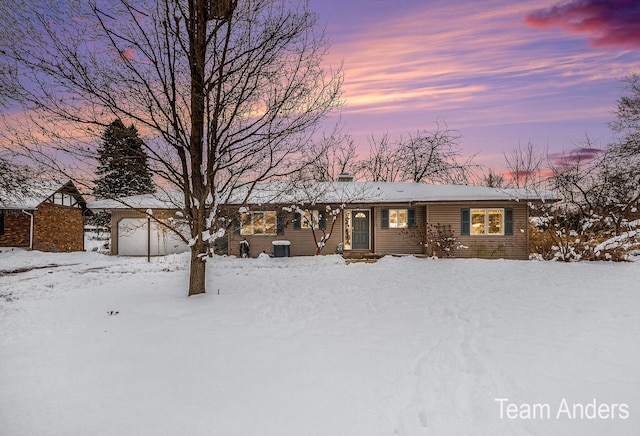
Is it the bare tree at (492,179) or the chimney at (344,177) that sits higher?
the bare tree at (492,179)

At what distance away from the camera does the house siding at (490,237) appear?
1695 cm

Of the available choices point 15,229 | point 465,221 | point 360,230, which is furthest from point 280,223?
point 15,229

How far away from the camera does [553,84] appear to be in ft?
41.1

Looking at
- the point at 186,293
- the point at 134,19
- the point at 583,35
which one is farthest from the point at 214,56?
the point at 583,35

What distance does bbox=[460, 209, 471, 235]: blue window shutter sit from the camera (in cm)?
1731

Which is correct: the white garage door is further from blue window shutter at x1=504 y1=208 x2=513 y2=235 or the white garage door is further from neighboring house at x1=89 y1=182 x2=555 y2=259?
blue window shutter at x1=504 y1=208 x2=513 y2=235

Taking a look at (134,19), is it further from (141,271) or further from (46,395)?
(141,271)

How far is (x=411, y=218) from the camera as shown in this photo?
59.6 feet

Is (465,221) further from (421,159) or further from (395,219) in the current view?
(421,159)

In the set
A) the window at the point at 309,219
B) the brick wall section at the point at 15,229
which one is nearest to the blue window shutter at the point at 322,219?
the window at the point at 309,219

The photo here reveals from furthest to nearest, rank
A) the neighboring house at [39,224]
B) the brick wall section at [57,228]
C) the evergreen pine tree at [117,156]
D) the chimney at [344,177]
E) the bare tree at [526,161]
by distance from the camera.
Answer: the chimney at [344,177], the brick wall section at [57,228], the neighboring house at [39,224], the bare tree at [526,161], the evergreen pine tree at [117,156]

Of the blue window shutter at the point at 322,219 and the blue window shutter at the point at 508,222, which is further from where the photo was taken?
the blue window shutter at the point at 322,219

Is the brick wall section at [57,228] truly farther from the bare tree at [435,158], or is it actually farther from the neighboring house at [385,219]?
the bare tree at [435,158]

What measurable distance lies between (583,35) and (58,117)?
13088 millimetres
